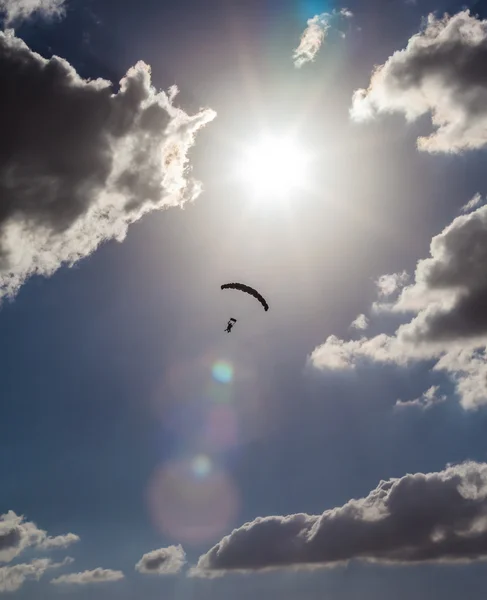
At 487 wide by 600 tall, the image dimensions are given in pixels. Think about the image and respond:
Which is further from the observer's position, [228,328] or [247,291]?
[247,291]

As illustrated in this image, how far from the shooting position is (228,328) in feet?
219

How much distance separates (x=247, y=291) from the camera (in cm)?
7131

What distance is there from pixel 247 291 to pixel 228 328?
805cm

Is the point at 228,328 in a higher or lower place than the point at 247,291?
lower
